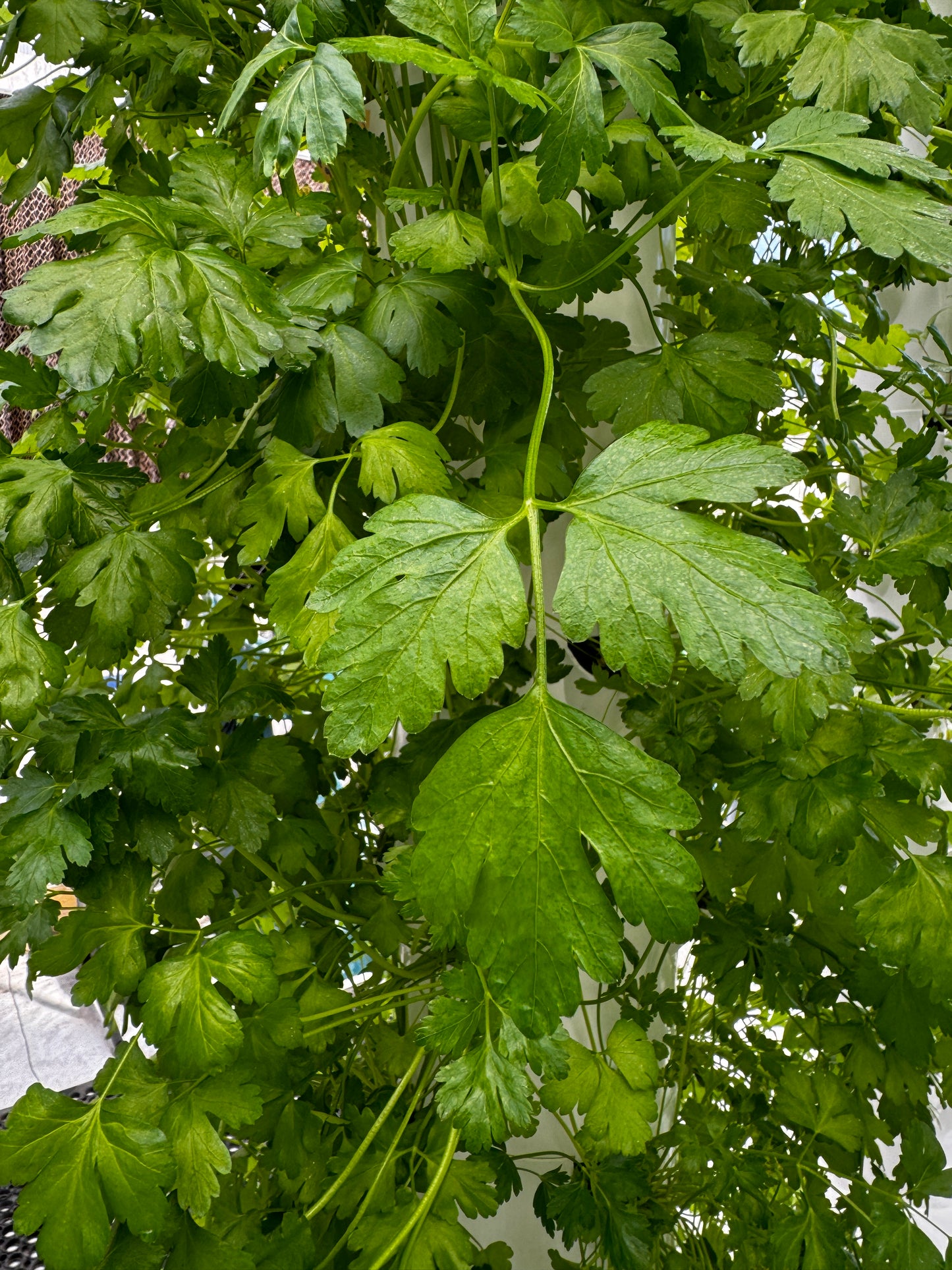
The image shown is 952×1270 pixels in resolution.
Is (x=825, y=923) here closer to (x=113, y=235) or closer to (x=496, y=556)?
(x=496, y=556)

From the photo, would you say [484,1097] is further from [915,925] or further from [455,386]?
[455,386]

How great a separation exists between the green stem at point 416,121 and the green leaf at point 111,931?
1.48 ft

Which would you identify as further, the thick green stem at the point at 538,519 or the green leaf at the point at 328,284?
the green leaf at the point at 328,284

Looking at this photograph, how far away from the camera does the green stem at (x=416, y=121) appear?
1.74 feet

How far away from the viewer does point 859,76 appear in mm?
533

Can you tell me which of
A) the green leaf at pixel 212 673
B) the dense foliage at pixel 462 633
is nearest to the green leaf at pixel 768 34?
the dense foliage at pixel 462 633

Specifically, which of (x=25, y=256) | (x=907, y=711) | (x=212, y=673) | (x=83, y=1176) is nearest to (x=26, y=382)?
(x=212, y=673)

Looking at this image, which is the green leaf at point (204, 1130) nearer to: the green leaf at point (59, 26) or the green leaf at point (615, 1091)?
the green leaf at point (615, 1091)

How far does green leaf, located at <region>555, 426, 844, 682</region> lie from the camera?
0.40 m

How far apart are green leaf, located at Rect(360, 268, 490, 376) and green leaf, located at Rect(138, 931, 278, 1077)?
13.1 inches

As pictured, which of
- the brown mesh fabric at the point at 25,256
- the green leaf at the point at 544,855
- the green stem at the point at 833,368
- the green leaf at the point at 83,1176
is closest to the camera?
the green leaf at the point at 544,855

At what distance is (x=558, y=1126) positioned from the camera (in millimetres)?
867

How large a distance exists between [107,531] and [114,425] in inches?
53.4

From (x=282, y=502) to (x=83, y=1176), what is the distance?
361 mm
